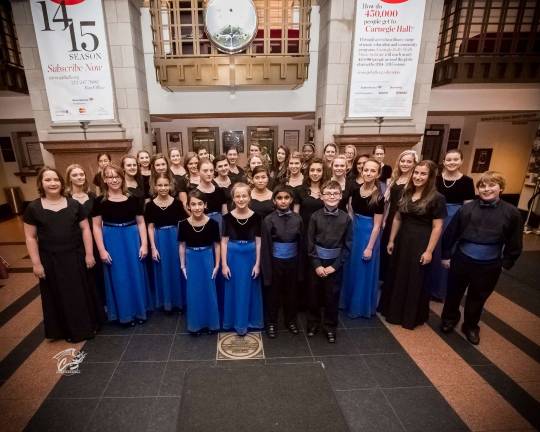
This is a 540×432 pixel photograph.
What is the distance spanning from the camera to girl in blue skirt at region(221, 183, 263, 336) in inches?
117

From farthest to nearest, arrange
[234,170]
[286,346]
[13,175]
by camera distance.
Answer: [13,175], [234,170], [286,346]

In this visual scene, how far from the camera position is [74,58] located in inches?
214

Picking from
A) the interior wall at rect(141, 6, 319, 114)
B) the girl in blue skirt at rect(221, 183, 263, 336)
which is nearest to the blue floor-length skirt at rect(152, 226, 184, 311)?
the girl in blue skirt at rect(221, 183, 263, 336)

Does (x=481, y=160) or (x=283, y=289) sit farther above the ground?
(x=481, y=160)

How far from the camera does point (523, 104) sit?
7.43m

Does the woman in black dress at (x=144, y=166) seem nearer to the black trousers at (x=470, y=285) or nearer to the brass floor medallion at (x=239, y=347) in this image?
the brass floor medallion at (x=239, y=347)

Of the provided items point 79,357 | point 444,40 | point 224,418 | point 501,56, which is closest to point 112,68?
point 79,357

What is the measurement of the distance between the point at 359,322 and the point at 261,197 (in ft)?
6.67

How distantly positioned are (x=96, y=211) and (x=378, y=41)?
19.3 feet

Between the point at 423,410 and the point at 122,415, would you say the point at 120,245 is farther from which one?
the point at 423,410

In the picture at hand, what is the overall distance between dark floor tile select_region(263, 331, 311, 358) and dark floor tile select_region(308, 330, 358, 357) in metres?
0.09

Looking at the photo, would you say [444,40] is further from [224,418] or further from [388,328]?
[224,418]

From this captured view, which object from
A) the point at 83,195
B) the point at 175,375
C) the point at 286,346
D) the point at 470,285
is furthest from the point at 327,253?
the point at 83,195

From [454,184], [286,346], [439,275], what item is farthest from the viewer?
[439,275]
